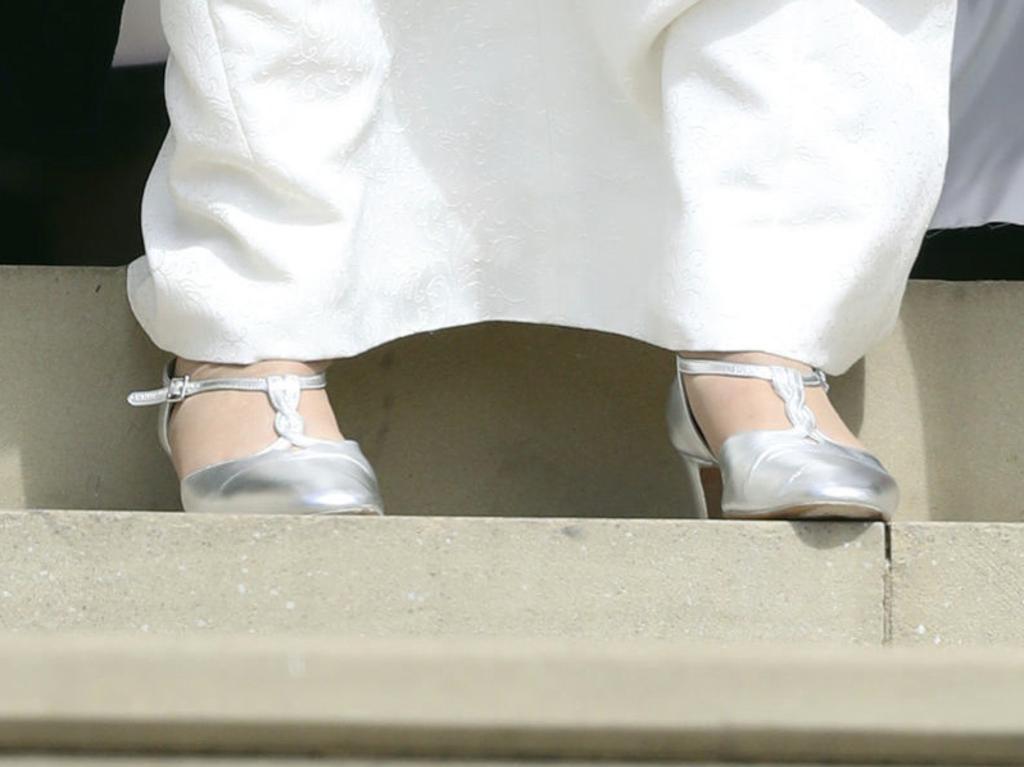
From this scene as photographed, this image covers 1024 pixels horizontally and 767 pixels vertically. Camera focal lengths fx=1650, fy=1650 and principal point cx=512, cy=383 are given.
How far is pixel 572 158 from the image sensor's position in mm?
1202

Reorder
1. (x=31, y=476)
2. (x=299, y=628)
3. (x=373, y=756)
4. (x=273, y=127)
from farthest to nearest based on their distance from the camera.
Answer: (x=31, y=476), (x=273, y=127), (x=299, y=628), (x=373, y=756)

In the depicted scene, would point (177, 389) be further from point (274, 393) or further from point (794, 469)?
point (794, 469)

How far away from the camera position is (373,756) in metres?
0.68

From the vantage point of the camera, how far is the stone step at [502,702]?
0.67 m

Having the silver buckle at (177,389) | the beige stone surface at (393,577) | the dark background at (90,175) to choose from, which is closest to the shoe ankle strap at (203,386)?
the silver buckle at (177,389)

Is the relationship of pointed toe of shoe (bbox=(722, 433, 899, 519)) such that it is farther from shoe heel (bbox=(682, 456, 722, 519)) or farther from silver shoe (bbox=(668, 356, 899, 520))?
shoe heel (bbox=(682, 456, 722, 519))

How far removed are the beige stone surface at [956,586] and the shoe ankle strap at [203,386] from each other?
397 mm

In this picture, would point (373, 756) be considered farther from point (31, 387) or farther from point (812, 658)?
point (31, 387)

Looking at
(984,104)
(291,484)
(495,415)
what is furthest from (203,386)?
(984,104)

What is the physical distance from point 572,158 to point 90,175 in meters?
0.64

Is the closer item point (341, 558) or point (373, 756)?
point (373, 756)

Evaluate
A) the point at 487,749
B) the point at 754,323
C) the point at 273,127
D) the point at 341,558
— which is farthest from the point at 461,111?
the point at 487,749

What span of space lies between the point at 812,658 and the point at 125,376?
80 cm

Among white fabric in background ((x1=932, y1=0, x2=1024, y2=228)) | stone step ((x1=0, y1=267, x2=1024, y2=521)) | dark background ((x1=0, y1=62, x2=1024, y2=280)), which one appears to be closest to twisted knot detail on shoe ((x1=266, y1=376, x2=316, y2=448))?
stone step ((x1=0, y1=267, x2=1024, y2=521))
